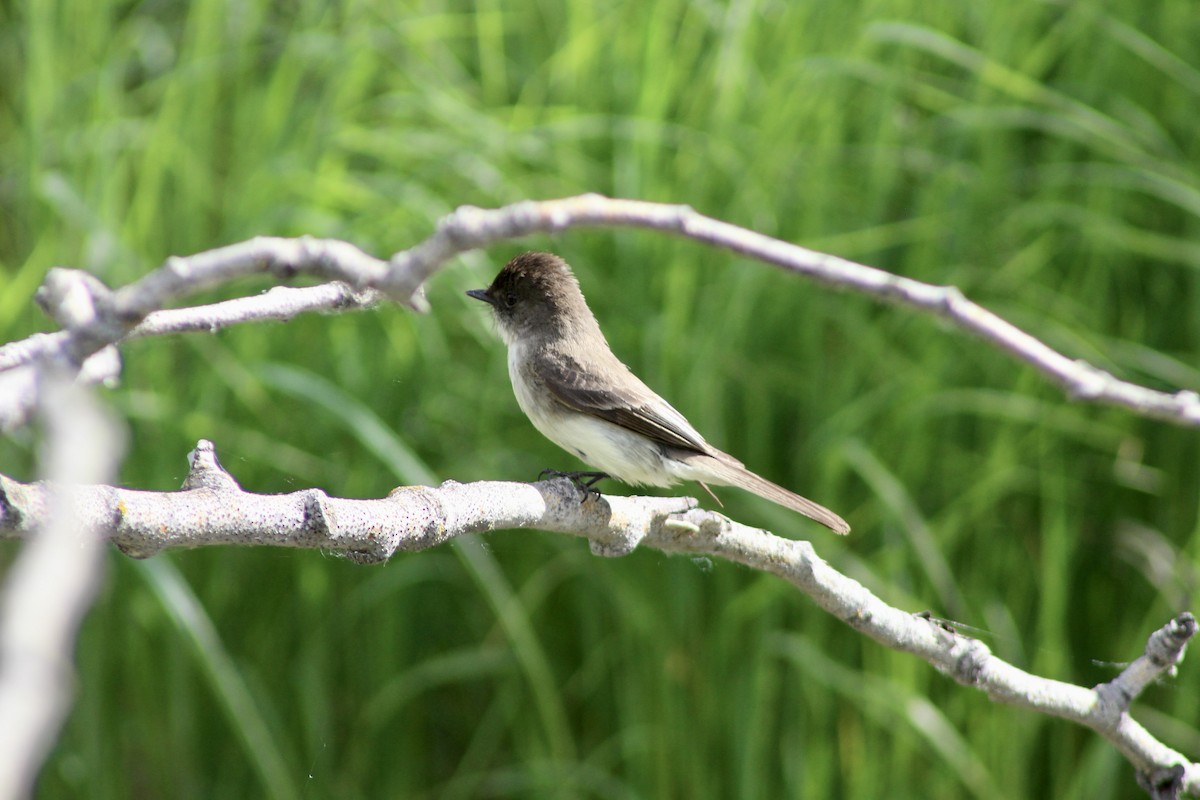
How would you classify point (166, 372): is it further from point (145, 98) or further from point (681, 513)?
point (681, 513)

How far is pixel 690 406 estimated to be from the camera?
303cm

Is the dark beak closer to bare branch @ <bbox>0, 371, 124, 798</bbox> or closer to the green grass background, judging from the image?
the green grass background

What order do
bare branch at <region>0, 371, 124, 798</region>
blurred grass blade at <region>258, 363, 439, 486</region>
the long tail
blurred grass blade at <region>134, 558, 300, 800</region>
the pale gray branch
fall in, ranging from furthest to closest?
blurred grass blade at <region>258, 363, 439, 486</region>, blurred grass blade at <region>134, 558, 300, 800</region>, the long tail, the pale gray branch, bare branch at <region>0, 371, 124, 798</region>

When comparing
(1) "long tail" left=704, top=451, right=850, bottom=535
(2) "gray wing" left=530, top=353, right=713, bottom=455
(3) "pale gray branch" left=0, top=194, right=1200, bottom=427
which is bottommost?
(3) "pale gray branch" left=0, top=194, right=1200, bottom=427

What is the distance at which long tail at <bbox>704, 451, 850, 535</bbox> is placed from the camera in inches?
75.0

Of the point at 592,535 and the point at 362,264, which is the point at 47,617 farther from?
the point at 592,535

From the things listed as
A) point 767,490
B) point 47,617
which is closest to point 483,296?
point 767,490

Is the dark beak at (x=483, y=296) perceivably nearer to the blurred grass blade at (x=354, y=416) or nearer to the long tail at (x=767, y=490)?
the blurred grass blade at (x=354, y=416)

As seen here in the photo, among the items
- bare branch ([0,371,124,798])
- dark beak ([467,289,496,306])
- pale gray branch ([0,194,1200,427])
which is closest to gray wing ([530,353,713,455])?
dark beak ([467,289,496,306])

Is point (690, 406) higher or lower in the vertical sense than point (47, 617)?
higher

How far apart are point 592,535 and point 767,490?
1.62 feet

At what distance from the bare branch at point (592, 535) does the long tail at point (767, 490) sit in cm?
19

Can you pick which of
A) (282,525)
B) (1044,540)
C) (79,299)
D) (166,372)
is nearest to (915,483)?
(1044,540)

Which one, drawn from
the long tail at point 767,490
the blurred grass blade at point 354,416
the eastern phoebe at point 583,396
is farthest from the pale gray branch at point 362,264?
the blurred grass blade at point 354,416
